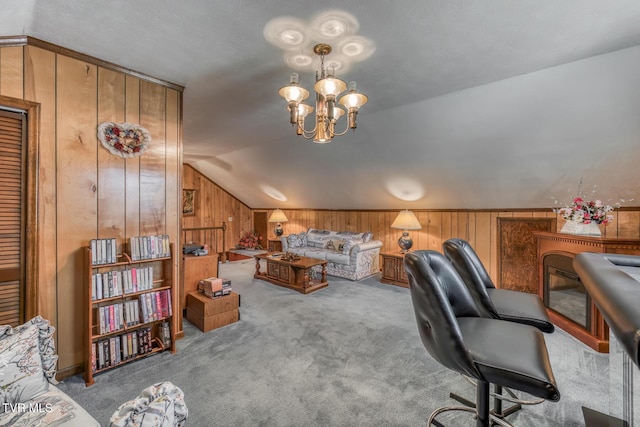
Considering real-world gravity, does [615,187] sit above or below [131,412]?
above

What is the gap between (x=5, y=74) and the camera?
199 cm

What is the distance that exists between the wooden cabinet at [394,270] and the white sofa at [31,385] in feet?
14.3

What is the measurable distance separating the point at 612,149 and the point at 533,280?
2161mm

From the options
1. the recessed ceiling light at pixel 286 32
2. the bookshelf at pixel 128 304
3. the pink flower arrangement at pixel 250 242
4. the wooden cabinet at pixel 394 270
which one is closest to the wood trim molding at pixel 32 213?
the bookshelf at pixel 128 304

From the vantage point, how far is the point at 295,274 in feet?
15.9

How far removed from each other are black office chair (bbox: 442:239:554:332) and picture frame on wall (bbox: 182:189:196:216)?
7.14 m

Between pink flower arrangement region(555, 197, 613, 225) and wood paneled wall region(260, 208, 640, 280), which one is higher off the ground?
pink flower arrangement region(555, 197, 613, 225)

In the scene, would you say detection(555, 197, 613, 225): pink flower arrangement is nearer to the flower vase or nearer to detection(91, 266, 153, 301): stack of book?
the flower vase

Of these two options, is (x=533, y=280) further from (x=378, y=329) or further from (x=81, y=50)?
(x=81, y=50)

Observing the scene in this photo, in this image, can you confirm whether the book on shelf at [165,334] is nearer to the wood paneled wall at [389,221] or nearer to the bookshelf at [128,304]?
the bookshelf at [128,304]

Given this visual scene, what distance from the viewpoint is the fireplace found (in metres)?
2.73

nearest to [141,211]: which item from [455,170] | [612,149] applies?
[455,170]

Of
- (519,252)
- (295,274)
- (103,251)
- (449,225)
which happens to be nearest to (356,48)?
(103,251)

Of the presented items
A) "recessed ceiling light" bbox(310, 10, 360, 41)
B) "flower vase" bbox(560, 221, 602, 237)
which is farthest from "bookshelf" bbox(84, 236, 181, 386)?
"flower vase" bbox(560, 221, 602, 237)
